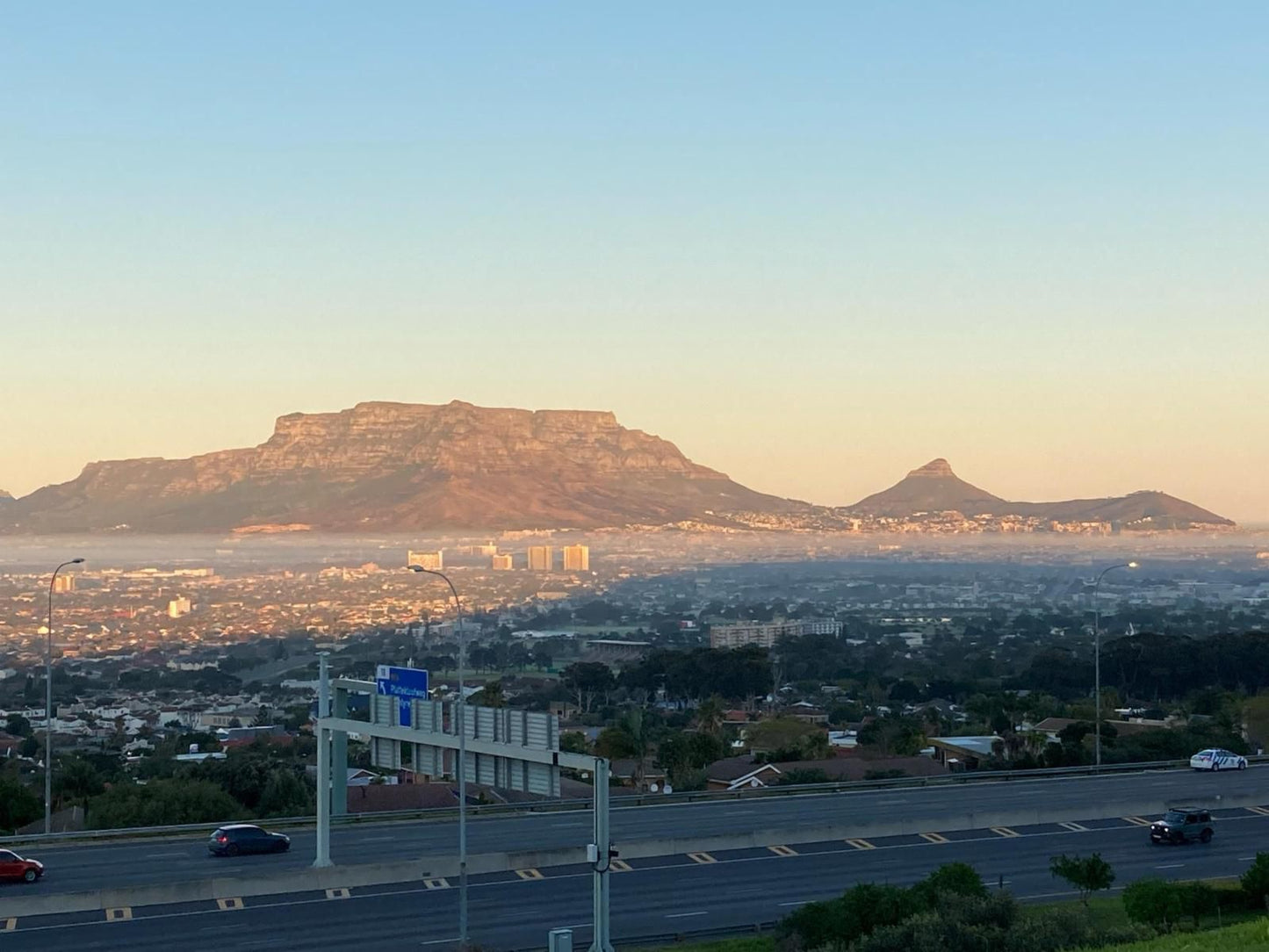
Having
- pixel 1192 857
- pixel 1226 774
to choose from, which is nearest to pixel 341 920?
pixel 1192 857

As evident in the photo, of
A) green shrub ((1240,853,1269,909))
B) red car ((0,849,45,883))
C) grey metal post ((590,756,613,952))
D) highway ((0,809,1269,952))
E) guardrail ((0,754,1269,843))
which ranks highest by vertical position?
grey metal post ((590,756,613,952))

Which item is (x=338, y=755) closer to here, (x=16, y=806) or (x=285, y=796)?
(x=285, y=796)

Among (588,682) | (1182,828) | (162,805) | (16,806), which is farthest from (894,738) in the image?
(588,682)

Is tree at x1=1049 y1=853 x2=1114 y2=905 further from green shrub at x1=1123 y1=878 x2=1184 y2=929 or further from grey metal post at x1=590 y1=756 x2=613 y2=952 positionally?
grey metal post at x1=590 y1=756 x2=613 y2=952

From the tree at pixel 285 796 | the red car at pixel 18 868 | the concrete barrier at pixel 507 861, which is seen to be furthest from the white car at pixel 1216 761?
the red car at pixel 18 868

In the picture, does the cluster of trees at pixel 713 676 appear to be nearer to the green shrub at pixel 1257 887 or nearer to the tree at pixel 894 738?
the tree at pixel 894 738

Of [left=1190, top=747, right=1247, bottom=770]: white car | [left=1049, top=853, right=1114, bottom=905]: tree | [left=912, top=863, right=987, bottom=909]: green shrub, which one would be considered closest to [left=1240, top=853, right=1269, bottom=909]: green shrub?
[left=1049, top=853, right=1114, bottom=905]: tree
